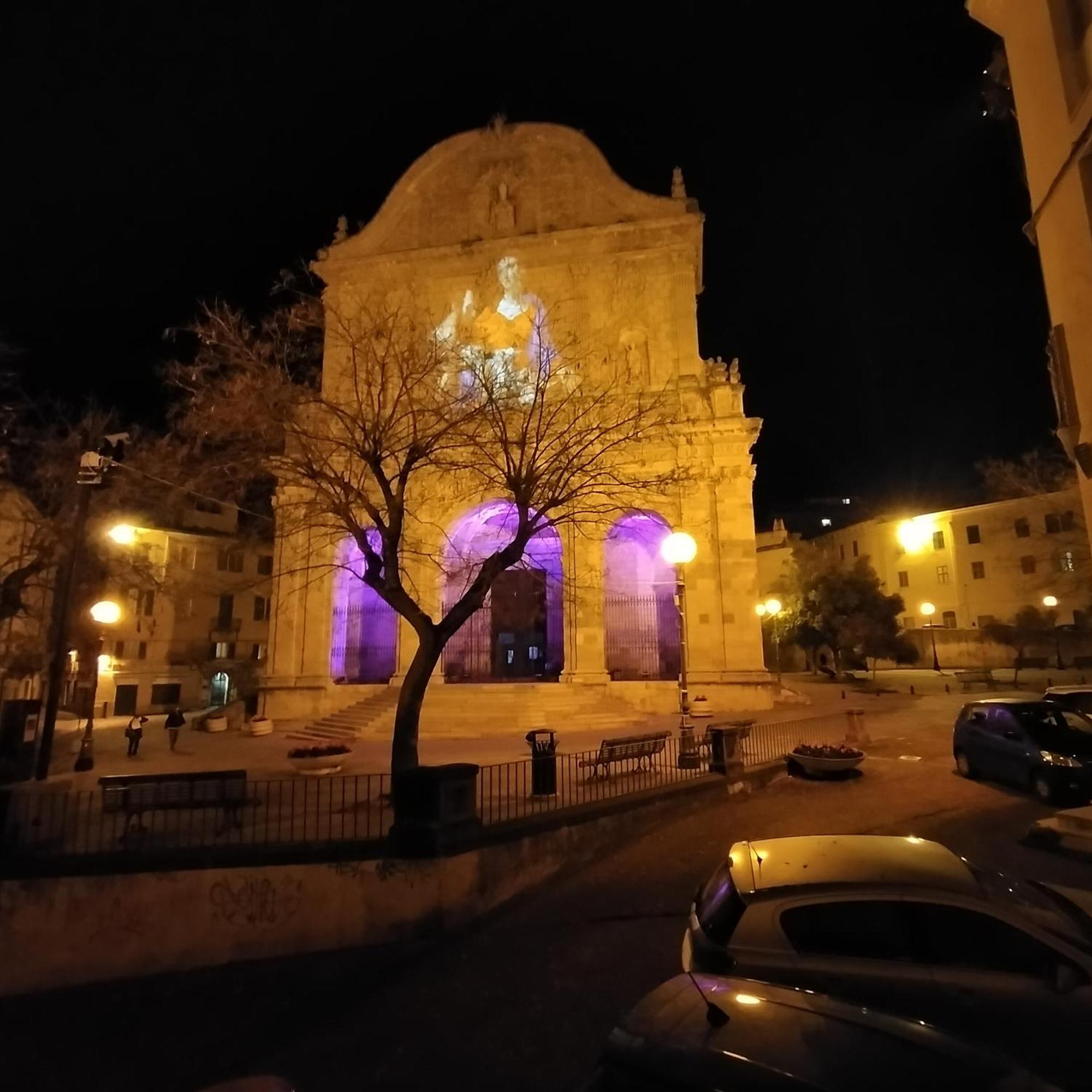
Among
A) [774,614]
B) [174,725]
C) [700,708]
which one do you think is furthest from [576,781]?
[774,614]

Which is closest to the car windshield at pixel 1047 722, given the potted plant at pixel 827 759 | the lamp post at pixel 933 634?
the potted plant at pixel 827 759

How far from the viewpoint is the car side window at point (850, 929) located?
3.86m

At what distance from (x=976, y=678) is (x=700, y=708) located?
19.1m

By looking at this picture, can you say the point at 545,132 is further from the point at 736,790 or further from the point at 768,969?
the point at 768,969

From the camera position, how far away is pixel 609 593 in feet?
75.9

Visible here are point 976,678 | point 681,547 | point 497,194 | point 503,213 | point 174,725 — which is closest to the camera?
point 681,547

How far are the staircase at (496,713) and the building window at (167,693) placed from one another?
18.8 metres

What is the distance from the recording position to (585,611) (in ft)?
70.8

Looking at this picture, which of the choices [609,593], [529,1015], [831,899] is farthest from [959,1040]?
[609,593]

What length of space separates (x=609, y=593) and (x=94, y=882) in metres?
17.6

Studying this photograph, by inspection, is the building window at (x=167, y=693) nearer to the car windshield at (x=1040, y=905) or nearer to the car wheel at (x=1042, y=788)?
the car wheel at (x=1042, y=788)

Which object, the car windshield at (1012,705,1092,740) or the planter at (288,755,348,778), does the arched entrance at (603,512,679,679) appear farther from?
the planter at (288,755,348,778)

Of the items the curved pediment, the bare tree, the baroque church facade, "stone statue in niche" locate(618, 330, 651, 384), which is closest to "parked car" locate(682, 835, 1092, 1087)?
the bare tree

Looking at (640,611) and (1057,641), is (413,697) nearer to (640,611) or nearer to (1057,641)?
(640,611)
